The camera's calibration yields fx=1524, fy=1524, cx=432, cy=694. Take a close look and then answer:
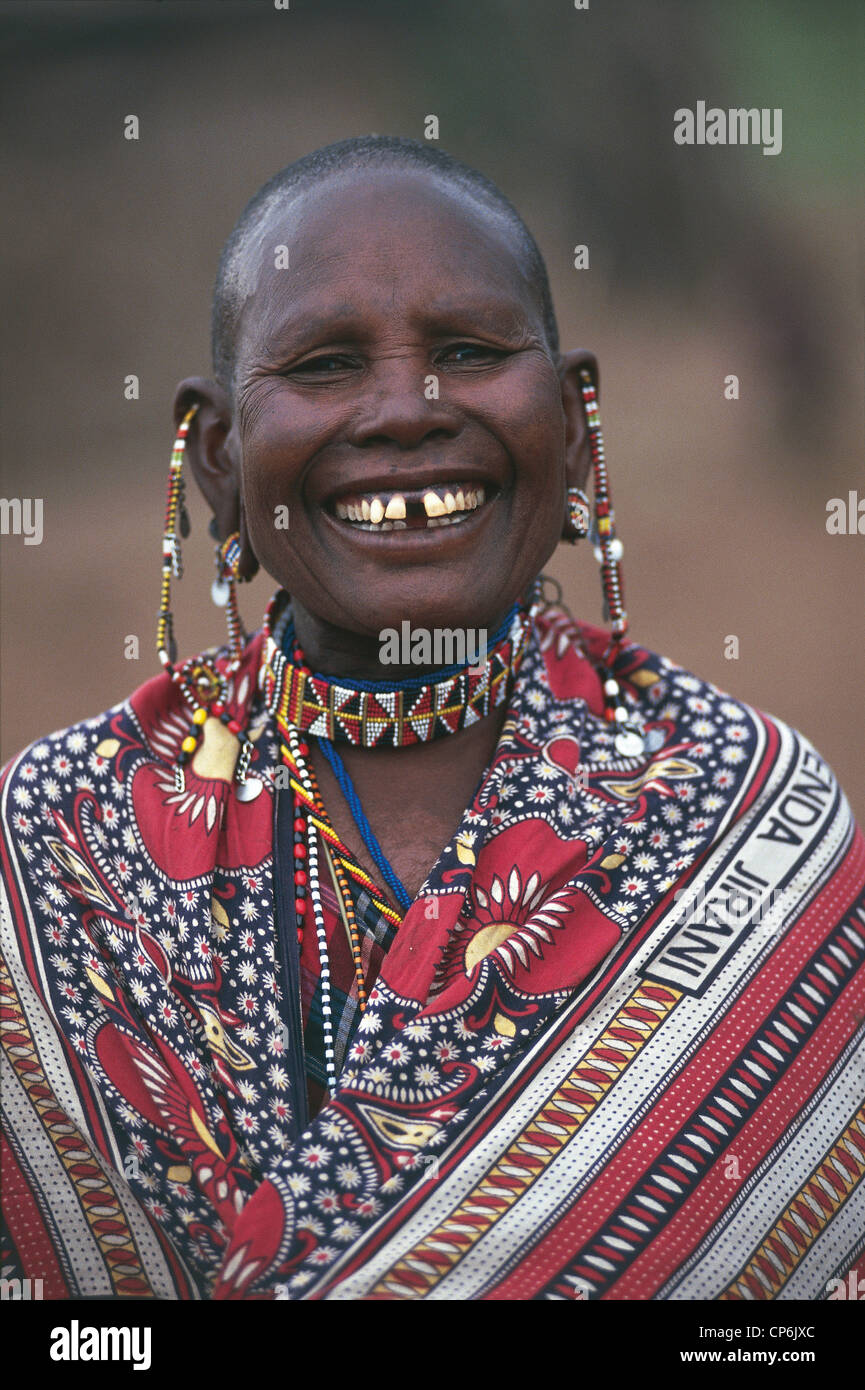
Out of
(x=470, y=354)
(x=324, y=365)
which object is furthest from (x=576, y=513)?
(x=324, y=365)

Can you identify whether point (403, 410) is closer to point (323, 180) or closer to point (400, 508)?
point (400, 508)

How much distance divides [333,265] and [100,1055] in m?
1.19

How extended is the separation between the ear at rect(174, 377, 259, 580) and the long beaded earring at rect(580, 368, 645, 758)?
59 centimetres

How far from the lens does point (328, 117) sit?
31.5ft

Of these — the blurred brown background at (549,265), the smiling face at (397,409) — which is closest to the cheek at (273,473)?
the smiling face at (397,409)

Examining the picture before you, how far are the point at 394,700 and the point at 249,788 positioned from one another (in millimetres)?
270

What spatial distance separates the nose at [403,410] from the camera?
7.08 feet

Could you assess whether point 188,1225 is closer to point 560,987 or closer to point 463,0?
point 560,987

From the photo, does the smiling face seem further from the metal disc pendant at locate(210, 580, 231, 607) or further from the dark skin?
the metal disc pendant at locate(210, 580, 231, 607)

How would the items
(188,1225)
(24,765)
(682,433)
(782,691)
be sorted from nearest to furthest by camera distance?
(188,1225), (24,765), (782,691), (682,433)

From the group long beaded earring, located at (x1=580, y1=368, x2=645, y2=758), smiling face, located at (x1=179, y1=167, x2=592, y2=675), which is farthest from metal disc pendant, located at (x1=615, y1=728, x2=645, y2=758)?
smiling face, located at (x1=179, y1=167, x2=592, y2=675)

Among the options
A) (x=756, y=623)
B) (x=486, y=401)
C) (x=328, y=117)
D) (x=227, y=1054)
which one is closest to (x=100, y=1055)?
(x=227, y=1054)

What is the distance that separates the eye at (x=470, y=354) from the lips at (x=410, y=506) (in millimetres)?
176

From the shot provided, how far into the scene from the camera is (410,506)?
7.30 feet
